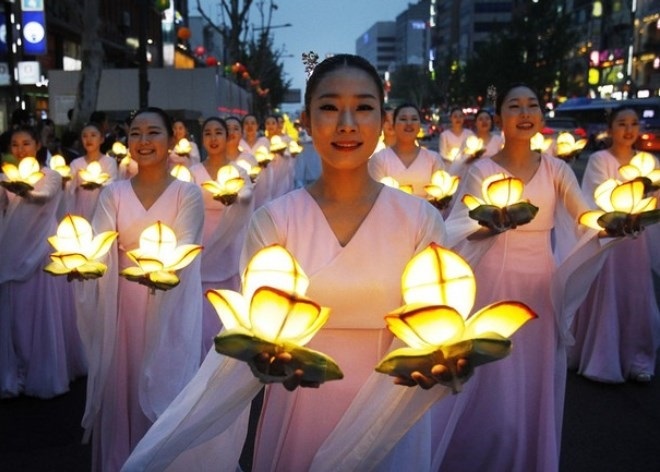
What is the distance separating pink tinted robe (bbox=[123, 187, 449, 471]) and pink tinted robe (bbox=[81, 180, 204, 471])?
1771mm

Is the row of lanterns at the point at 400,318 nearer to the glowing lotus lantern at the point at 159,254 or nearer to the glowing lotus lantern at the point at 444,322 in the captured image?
the glowing lotus lantern at the point at 444,322

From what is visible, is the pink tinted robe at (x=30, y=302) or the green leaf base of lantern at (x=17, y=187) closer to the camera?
the green leaf base of lantern at (x=17, y=187)

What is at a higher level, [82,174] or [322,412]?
[82,174]

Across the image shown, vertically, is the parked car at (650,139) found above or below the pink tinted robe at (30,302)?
above

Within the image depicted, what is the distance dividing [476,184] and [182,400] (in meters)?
2.56

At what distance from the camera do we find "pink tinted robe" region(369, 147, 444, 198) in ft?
25.1

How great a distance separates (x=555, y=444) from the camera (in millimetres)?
4078

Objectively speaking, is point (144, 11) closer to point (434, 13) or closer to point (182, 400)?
point (182, 400)

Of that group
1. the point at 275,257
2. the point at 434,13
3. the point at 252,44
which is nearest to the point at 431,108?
the point at 252,44

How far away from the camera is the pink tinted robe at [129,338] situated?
4223 mm

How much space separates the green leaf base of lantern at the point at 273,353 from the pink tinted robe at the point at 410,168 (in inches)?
223

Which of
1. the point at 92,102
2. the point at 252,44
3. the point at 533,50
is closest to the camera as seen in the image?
the point at 92,102

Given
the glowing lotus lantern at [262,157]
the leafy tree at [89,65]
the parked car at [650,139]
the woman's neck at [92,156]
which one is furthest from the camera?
the parked car at [650,139]

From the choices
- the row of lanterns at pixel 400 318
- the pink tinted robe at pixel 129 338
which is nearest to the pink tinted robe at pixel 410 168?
the pink tinted robe at pixel 129 338
